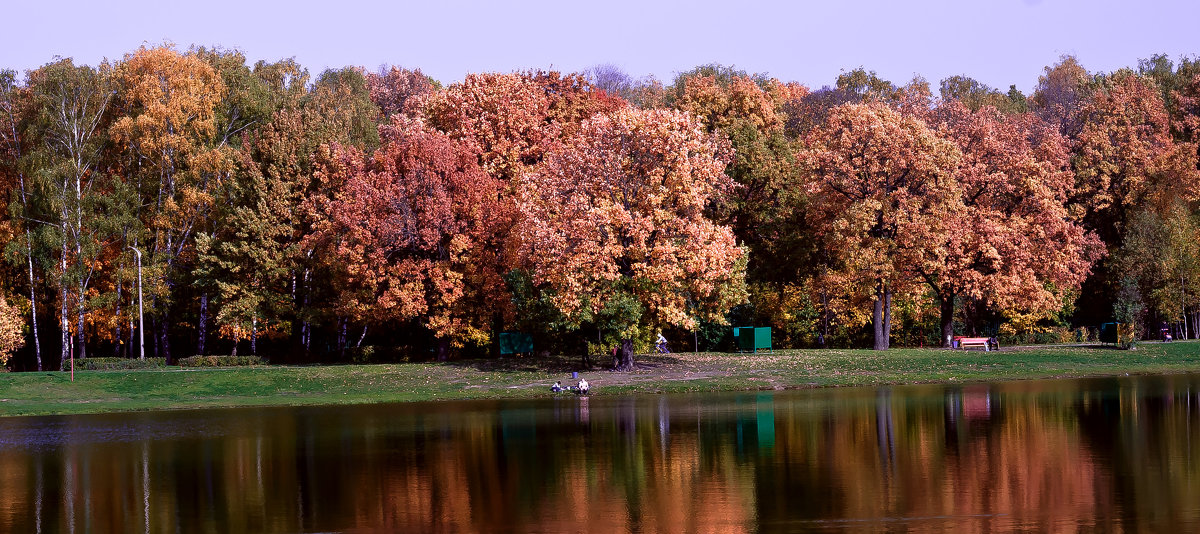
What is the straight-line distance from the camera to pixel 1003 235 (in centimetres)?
6888

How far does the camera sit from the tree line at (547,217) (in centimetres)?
5781

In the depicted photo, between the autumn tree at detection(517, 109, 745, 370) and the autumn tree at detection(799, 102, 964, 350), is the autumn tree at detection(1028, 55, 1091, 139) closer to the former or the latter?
the autumn tree at detection(799, 102, 964, 350)

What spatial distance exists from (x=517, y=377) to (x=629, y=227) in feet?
27.5

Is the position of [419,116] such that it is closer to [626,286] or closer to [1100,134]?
[626,286]

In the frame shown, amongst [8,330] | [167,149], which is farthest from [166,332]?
[8,330]

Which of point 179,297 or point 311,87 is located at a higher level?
point 311,87

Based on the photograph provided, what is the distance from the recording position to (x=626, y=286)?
57094 millimetres

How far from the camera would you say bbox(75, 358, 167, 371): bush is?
62.7 meters

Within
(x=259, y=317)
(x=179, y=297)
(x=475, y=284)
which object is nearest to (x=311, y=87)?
(x=179, y=297)

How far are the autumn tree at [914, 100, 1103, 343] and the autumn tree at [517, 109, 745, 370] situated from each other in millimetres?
16624

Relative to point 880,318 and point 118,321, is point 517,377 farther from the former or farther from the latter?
point 118,321

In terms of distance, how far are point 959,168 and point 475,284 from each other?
92.1 ft

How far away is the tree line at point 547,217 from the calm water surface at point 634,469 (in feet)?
58.0

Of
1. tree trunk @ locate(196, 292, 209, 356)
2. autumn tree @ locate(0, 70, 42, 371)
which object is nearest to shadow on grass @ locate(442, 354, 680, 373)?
tree trunk @ locate(196, 292, 209, 356)
